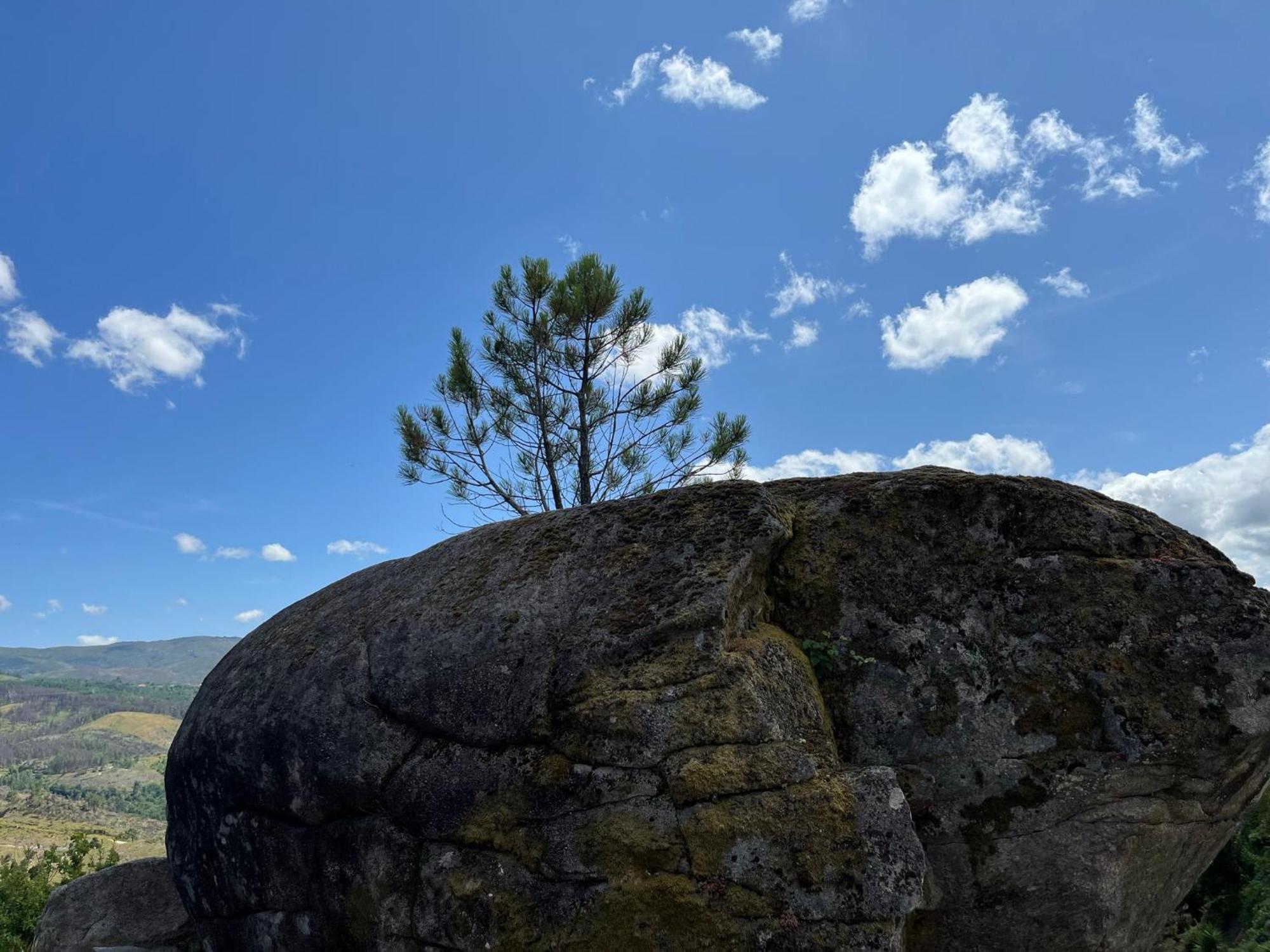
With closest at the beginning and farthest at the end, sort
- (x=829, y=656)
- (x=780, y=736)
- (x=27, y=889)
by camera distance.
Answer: (x=780, y=736), (x=829, y=656), (x=27, y=889)

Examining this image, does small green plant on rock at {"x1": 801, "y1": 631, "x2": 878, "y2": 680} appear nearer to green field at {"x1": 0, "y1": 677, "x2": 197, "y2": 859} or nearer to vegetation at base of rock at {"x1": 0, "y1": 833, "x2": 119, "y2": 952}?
vegetation at base of rock at {"x1": 0, "y1": 833, "x2": 119, "y2": 952}

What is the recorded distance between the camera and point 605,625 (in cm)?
597

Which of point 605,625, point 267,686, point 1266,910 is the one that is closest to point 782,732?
point 605,625

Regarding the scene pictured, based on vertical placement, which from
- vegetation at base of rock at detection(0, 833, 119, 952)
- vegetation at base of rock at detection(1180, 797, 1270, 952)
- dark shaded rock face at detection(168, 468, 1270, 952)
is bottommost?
vegetation at base of rock at detection(1180, 797, 1270, 952)

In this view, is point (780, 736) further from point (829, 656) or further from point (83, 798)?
point (83, 798)

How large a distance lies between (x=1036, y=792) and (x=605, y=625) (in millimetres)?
3105

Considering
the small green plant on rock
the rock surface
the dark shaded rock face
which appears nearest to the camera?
the dark shaded rock face

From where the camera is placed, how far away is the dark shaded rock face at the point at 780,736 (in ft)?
16.9

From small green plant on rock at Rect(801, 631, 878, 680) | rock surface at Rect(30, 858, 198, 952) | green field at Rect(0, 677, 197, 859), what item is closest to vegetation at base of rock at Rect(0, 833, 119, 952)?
rock surface at Rect(30, 858, 198, 952)

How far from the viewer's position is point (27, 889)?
14.7m

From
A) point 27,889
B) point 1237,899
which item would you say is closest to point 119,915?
point 27,889

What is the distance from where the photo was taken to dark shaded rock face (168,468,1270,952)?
5148 mm

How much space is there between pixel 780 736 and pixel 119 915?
7.70 meters

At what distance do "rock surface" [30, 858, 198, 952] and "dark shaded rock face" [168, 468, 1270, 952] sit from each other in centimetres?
235
